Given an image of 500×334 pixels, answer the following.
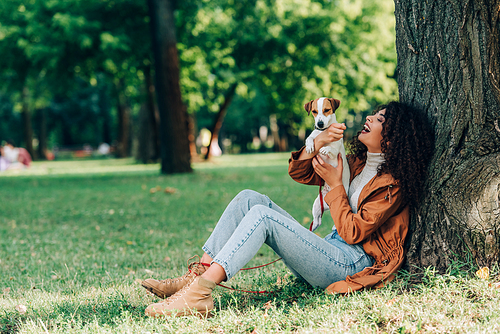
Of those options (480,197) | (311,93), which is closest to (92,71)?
(311,93)

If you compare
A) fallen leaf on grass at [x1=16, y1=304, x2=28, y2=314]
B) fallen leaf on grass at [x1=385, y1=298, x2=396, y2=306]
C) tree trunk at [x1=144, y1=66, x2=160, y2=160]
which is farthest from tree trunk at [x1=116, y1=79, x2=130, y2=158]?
fallen leaf on grass at [x1=385, y1=298, x2=396, y2=306]

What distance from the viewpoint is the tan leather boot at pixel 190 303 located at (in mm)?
3062

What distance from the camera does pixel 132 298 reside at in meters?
3.70

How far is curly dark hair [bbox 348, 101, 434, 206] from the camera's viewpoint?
10.8 feet

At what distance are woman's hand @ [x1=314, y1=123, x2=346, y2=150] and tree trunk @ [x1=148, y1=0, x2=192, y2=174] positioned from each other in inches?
472

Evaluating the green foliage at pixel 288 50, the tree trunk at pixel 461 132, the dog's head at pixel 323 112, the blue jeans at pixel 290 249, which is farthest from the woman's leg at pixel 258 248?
the green foliage at pixel 288 50

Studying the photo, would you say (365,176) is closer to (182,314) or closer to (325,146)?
(325,146)

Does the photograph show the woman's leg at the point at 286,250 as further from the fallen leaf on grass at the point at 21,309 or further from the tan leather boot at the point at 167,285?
the fallen leaf on grass at the point at 21,309

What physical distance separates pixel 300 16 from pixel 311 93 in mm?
4517

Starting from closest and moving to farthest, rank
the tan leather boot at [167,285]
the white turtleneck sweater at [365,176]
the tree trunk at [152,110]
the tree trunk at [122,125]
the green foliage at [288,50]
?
the tan leather boot at [167,285] → the white turtleneck sweater at [365,176] → the green foliage at [288,50] → the tree trunk at [152,110] → the tree trunk at [122,125]

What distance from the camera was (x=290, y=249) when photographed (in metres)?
3.24

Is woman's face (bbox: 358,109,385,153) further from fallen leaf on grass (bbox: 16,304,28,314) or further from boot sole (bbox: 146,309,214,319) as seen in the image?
fallen leaf on grass (bbox: 16,304,28,314)

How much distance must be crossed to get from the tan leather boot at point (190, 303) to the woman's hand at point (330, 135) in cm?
131

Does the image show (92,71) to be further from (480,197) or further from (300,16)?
(480,197)
